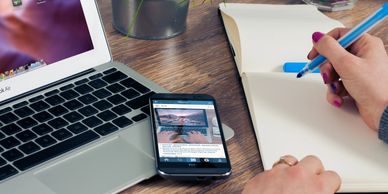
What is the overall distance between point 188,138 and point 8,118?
0.24 metres

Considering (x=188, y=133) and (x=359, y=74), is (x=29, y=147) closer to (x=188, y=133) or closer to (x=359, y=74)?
(x=188, y=133)

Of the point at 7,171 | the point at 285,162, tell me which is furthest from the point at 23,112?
the point at 285,162

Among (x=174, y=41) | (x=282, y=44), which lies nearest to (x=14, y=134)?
(x=174, y=41)

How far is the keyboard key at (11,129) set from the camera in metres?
0.74

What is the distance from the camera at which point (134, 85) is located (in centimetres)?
86

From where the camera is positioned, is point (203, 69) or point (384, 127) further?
point (203, 69)

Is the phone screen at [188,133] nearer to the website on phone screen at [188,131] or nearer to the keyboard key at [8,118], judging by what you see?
the website on phone screen at [188,131]

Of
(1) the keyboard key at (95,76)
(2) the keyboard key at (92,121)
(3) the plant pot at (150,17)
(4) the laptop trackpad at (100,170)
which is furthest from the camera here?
(3) the plant pot at (150,17)

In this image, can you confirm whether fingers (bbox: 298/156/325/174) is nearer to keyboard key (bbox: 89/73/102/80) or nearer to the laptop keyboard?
the laptop keyboard

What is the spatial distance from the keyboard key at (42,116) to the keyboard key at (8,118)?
0.03 m

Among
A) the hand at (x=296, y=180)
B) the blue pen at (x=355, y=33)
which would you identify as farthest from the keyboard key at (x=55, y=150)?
the blue pen at (x=355, y=33)

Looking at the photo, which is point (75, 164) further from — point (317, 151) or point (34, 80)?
point (317, 151)

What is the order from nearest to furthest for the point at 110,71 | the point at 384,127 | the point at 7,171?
the point at 7,171 → the point at 384,127 → the point at 110,71

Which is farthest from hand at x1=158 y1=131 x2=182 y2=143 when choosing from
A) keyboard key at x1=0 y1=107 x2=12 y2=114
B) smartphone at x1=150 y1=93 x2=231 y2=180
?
keyboard key at x1=0 y1=107 x2=12 y2=114
